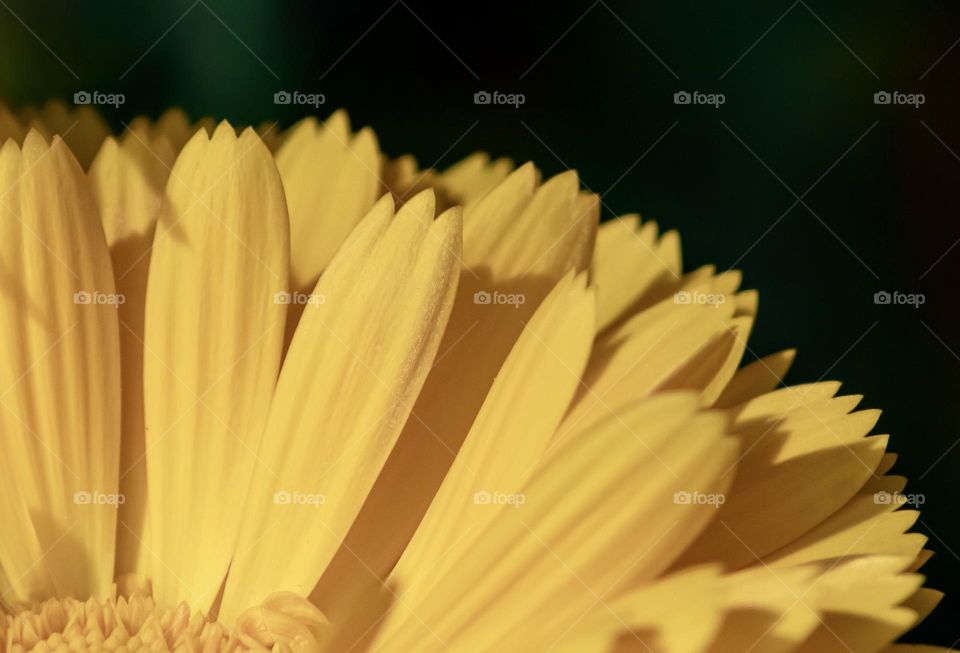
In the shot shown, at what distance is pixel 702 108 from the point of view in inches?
24.0

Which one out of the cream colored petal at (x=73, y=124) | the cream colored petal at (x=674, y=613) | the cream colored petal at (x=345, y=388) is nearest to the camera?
the cream colored petal at (x=674, y=613)

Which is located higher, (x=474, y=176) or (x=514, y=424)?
(x=474, y=176)

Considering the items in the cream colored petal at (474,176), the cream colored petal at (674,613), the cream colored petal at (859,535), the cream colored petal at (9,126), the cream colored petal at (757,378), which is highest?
the cream colored petal at (9,126)

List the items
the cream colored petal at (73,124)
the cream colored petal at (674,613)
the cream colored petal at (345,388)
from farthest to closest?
the cream colored petal at (73,124) → the cream colored petal at (345,388) → the cream colored petal at (674,613)

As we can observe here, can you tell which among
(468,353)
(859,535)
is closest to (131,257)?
(468,353)

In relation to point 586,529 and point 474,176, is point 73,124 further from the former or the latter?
point 586,529

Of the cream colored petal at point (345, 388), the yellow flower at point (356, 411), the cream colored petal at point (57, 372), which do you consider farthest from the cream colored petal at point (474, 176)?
the cream colored petal at point (57, 372)

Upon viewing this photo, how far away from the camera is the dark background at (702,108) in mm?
596

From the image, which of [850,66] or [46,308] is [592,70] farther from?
[46,308]

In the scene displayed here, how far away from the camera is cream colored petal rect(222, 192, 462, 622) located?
1.60ft

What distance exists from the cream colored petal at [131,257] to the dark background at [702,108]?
6cm

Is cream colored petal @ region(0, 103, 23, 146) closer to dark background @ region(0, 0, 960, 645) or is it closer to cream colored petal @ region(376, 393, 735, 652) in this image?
dark background @ region(0, 0, 960, 645)

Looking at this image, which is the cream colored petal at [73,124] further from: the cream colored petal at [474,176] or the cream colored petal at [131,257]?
the cream colored petal at [474,176]

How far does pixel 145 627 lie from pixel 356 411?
183 millimetres
